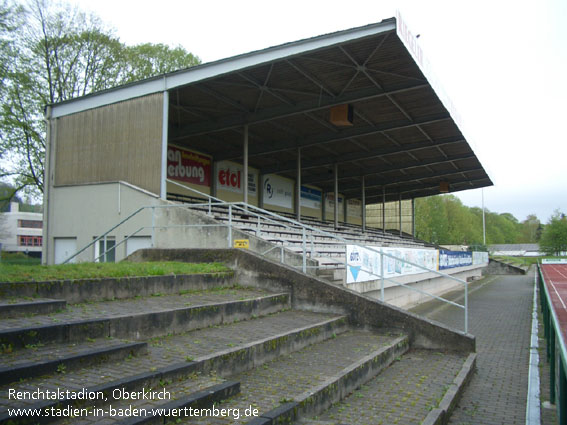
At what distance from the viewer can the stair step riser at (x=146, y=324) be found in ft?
15.0

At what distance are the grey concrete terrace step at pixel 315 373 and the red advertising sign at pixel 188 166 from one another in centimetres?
1505

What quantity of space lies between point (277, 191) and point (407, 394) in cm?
2396

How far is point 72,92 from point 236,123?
1450cm

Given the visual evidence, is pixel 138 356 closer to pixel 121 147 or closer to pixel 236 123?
pixel 121 147

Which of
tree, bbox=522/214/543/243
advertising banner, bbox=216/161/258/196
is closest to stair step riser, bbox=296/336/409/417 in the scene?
advertising banner, bbox=216/161/258/196

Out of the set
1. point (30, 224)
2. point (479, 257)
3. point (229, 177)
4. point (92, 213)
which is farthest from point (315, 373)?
point (30, 224)

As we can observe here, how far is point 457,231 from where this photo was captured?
7606 centimetres

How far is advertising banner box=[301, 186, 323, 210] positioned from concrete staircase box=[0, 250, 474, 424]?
23144mm

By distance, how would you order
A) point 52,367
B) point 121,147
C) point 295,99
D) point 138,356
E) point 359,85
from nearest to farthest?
point 52,367
point 138,356
point 121,147
point 359,85
point 295,99

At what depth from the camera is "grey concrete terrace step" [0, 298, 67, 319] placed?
16.9 feet

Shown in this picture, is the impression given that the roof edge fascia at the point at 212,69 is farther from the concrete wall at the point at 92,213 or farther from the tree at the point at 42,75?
the tree at the point at 42,75

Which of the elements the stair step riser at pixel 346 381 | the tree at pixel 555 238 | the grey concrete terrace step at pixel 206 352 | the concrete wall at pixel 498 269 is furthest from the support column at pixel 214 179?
the tree at pixel 555 238

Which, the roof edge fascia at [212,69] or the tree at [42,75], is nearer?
the roof edge fascia at [212,69]

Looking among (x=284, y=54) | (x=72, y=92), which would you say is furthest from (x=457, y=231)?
(x=284, y=54)
